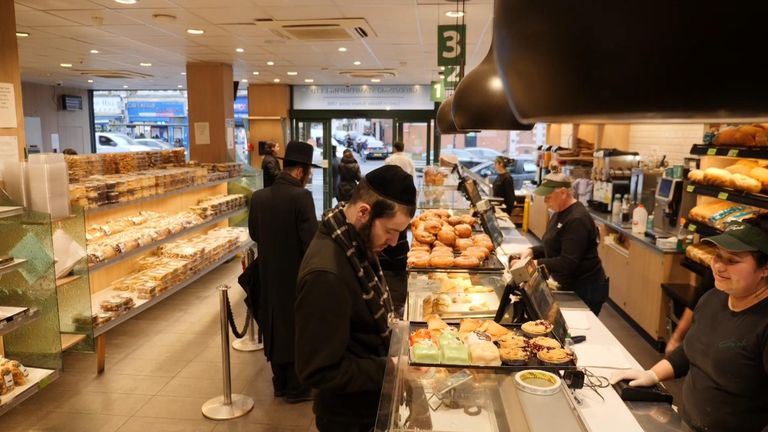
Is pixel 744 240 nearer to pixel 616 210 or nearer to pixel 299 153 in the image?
pixel 299 153

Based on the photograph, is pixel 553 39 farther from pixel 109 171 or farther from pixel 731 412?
pixel 109 171

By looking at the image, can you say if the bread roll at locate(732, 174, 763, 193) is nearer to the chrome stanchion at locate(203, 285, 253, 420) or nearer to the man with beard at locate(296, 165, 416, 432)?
the man with beard at locate(296, 165, 416, 432)

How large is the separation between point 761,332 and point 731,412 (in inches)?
14.1

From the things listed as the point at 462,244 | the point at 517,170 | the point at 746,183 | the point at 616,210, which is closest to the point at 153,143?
the point at 517,170

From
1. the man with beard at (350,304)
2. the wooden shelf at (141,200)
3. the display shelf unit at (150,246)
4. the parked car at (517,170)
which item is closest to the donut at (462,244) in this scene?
the man with beard at (350,304)

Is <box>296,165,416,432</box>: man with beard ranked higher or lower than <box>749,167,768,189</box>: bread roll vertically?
lower

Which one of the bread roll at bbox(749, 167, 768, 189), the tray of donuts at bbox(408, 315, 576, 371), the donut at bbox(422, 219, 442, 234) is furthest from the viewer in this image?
the bread roll at bbox(749, 167, 768, 189)

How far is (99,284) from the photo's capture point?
546 centimetres

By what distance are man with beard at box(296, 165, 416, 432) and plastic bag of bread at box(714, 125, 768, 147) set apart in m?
3.26

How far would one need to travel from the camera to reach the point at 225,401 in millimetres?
4285

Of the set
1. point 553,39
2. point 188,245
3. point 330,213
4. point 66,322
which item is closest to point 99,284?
point 66,322

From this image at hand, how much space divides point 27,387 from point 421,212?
334 cm

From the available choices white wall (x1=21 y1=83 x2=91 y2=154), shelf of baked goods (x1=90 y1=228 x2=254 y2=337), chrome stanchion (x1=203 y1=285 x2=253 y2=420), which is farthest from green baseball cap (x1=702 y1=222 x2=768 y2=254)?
white wall (x1=21 y1=83 x2=91 y2=154)

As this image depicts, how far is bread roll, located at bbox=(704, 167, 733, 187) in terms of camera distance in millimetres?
4379
